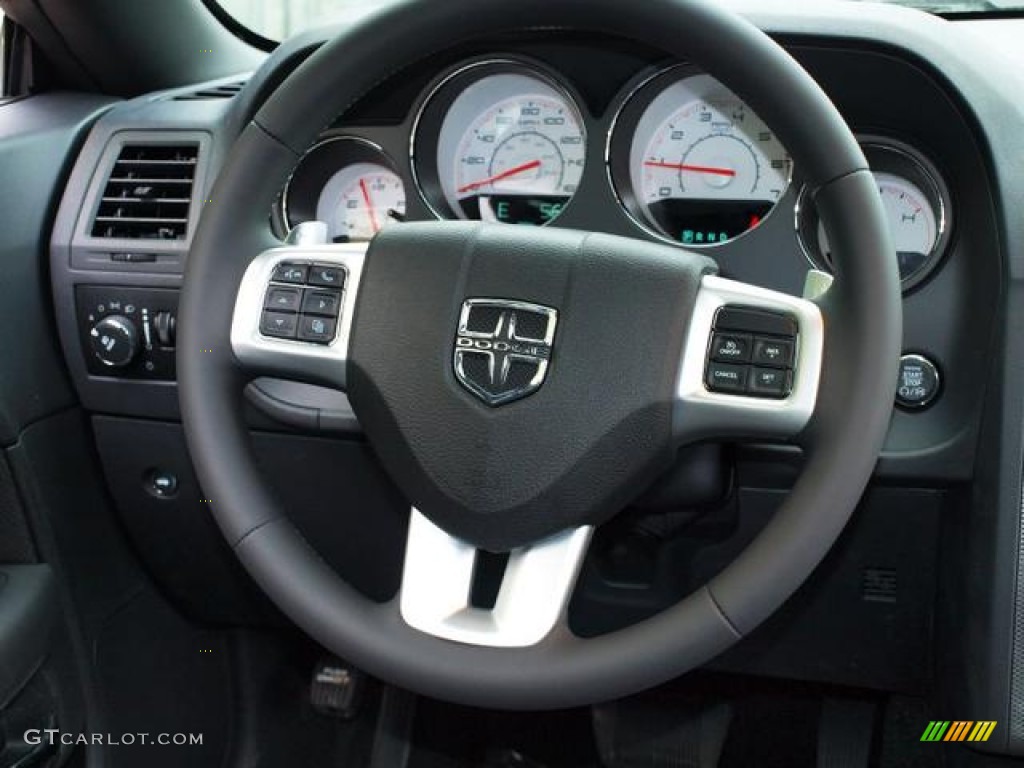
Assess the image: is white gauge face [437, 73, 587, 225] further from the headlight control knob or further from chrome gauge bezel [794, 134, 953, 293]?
the headlight control knob

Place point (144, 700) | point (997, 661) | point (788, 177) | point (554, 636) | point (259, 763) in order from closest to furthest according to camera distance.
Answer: point (554, 636) → point (997, 661) → point (788, 177) → point (144, 700) → point (259, 763)

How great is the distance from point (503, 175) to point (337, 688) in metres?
0.85

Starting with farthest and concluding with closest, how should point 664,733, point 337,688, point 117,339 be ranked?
point 337,688 < point 664,733 < point 117,339

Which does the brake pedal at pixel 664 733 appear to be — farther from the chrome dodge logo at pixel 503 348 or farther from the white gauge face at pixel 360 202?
the chrome dodge logo at pixel 503 348

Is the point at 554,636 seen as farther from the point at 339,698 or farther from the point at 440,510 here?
the point at 339,698

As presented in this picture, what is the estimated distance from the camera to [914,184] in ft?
4.16

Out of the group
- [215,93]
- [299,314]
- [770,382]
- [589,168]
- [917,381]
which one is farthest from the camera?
[215,93]

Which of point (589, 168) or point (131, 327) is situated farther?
point (131, 327)

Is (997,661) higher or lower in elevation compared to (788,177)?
lower

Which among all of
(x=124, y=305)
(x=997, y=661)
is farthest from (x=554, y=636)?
(x=124, y=305)

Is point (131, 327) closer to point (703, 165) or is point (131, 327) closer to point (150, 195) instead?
point (150, 195)

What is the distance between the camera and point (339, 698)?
1.83 meters

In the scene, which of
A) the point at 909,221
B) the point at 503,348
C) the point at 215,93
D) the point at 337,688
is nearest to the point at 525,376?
the point at 503,348

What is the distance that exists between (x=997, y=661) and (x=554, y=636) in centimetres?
50
